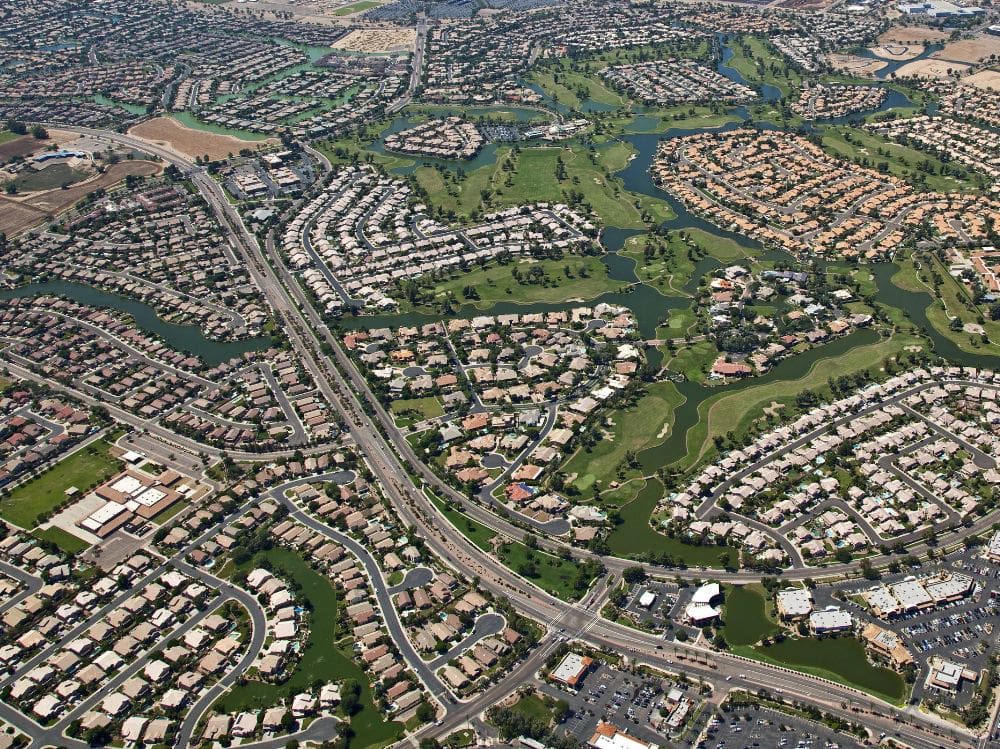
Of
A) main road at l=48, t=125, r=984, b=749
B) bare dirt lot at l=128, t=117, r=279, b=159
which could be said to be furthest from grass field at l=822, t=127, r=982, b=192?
bare dirt lot at l=128, t=117, r=279, b=159

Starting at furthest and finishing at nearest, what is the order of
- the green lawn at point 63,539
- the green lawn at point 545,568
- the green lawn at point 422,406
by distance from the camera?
the green lawn at point 422,406
the green lawn at point 63,539
the green lawn at point 545,568

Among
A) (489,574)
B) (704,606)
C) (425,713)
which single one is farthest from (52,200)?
(704,606)

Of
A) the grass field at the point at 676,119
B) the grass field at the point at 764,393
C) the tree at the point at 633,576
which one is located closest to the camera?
the tree at the point at 633,576

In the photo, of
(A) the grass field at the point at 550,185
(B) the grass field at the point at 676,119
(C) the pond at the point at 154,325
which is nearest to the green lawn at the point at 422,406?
(C) the pond at the point at 154,325

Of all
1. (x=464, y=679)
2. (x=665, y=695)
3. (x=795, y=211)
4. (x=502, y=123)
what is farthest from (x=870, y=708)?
(x=502, y=123)

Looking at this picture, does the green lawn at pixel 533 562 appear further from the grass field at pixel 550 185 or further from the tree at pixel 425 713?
the grass field at pixel 550 185

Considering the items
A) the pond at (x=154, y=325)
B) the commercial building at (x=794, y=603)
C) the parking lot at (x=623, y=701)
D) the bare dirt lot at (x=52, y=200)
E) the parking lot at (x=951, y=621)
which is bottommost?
the parking lot at (x=951, y=621)

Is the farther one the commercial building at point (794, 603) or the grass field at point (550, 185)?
the grass field at point (550, 185)

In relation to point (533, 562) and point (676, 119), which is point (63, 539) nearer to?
point (533, 562)

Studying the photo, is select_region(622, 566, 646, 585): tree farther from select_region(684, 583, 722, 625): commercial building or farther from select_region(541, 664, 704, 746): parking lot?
select_region(541, 664, 704, 746): parking lot
